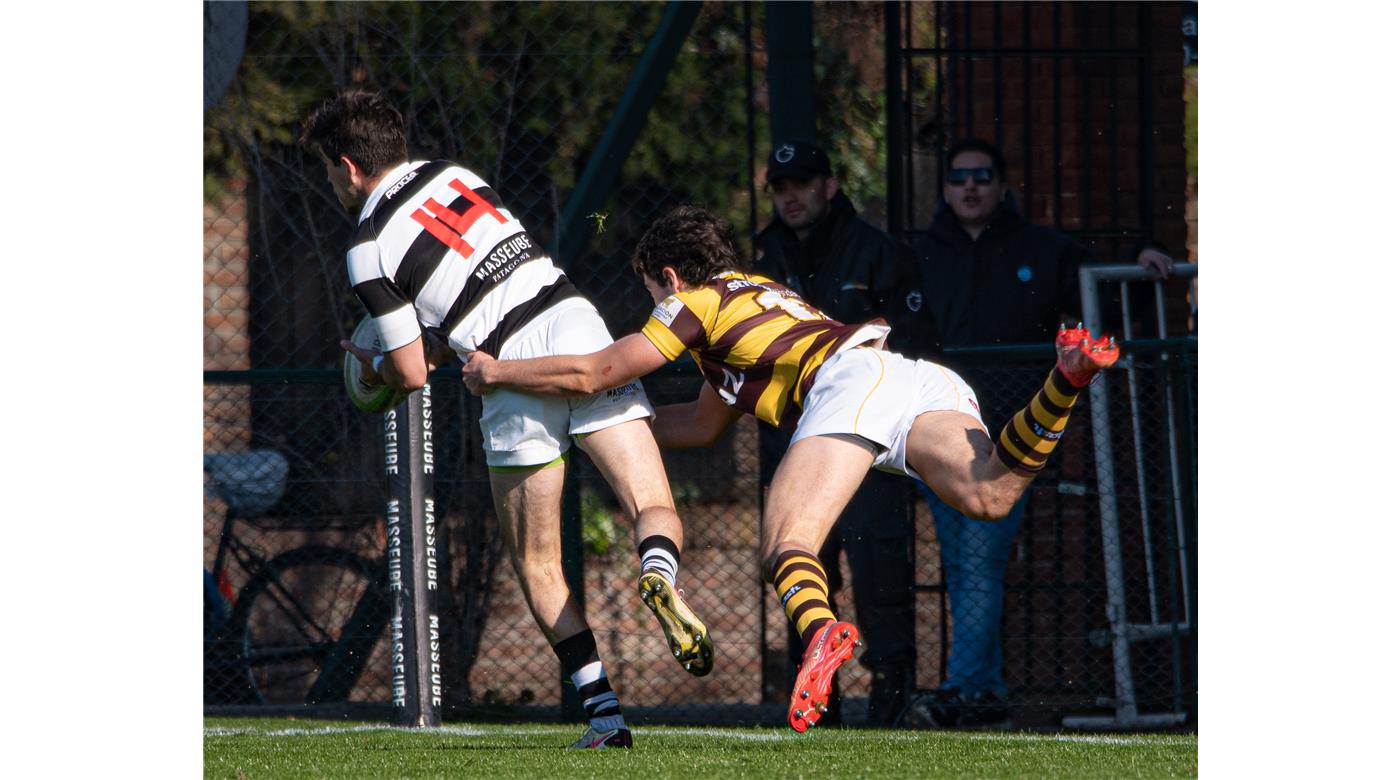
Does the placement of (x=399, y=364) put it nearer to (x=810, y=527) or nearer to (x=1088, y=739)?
(x=810, y=527)

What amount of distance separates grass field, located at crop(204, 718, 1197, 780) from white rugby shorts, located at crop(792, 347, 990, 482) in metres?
0.81

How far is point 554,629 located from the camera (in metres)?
5.00

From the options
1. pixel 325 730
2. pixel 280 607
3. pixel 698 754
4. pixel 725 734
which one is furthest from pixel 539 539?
pixel 280 607

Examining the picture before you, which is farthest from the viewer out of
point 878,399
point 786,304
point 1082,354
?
point 786,304

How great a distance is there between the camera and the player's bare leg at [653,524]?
4375 mm

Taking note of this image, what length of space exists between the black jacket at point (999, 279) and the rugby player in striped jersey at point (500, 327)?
2178 millimetres

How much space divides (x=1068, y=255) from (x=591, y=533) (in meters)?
2.39

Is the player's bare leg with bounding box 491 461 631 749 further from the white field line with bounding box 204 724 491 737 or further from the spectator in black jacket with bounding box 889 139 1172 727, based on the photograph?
the spectator in black jacket with bounding box 889 139 1172 727

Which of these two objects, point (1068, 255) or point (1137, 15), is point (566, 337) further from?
point (1137, 15)

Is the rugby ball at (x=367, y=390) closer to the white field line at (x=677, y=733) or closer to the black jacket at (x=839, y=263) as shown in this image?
the white field line at (x=677, y=733)

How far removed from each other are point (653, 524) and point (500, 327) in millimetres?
739

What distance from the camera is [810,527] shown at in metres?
4.45

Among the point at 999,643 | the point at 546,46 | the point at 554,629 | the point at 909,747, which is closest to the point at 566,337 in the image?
the point at 554,629

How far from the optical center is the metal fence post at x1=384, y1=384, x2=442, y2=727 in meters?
6.49
